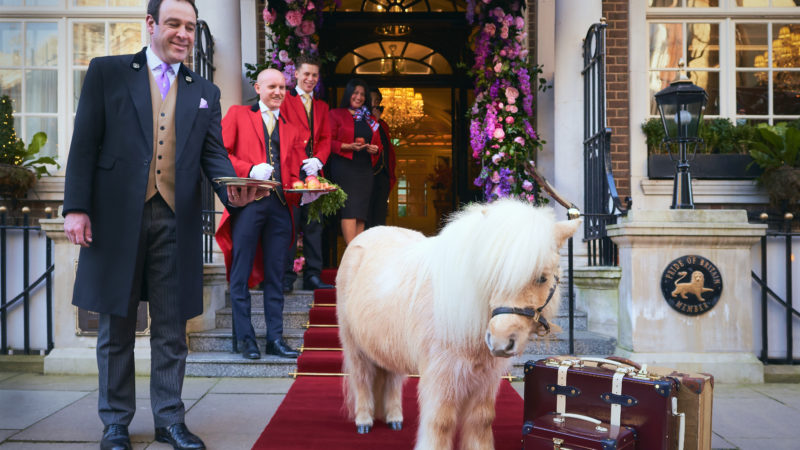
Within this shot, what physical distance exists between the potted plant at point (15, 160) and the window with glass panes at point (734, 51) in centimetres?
713

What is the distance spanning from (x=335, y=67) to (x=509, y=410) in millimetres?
5979

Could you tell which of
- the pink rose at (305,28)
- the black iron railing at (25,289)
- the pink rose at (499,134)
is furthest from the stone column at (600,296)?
the black iron railing at (25,289)

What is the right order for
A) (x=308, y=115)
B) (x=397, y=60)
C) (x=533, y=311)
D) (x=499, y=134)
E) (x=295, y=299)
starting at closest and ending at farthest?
1. (x=533, y=311)
2. (x=308, y=115)
3. (x=295, y=299)
4. (x=499, y=134)
5. (x=397, y=60)

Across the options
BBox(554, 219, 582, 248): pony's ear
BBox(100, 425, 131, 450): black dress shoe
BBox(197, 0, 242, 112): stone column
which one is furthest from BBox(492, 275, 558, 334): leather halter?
BBox(197, 0, 242, 112): stone column

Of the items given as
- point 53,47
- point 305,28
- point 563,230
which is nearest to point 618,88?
point 305,28

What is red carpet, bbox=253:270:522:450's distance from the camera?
3.23 m

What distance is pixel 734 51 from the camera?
24.7ft

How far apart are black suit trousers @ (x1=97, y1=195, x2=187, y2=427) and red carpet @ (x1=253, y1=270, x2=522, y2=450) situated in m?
0.57

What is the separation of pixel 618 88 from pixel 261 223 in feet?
16.0

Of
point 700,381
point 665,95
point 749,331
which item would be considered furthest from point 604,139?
point 700,381

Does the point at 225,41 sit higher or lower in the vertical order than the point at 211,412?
higher

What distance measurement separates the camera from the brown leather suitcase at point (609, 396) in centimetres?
265

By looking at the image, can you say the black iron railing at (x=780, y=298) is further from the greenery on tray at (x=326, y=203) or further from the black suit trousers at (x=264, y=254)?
the black suit trousers at (x=264, y=254)

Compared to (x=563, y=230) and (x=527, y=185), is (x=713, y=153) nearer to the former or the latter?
(x=527, y=185)
